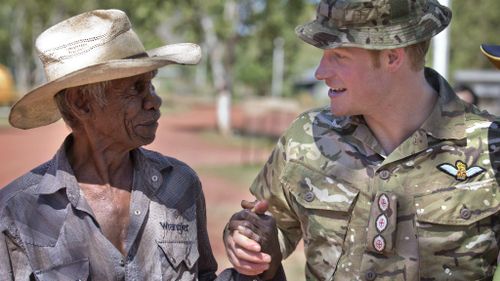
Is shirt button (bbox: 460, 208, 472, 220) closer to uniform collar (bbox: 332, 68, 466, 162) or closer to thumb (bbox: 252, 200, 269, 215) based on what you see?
uniform collar (bbox: 332, 68, 466, 162)

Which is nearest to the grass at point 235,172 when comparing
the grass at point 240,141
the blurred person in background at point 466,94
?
the grass at point 240,141

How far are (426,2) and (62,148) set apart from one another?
150cm

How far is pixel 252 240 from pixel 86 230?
1.99ft

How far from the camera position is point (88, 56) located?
2811 mm

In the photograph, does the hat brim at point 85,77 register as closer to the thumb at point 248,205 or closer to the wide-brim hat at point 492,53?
the thumb at point 248,205

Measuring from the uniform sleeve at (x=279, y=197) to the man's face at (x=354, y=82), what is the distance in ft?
1.47

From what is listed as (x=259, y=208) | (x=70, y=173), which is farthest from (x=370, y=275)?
(x=70, y=173)

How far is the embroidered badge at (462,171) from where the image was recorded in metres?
2.84

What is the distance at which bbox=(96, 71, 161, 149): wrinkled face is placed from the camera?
2.88 metres

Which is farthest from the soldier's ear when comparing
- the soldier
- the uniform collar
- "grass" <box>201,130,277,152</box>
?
"grass" <box>201,130,277,152</box>

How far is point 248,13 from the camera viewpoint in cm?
2408

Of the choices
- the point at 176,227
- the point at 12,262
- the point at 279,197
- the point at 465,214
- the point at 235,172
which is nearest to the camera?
the point at 12,262

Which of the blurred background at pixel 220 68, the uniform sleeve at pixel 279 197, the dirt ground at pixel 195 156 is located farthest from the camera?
the blurred background at pixel 220 68

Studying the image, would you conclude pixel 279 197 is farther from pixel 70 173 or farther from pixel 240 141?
pixel 240 141
